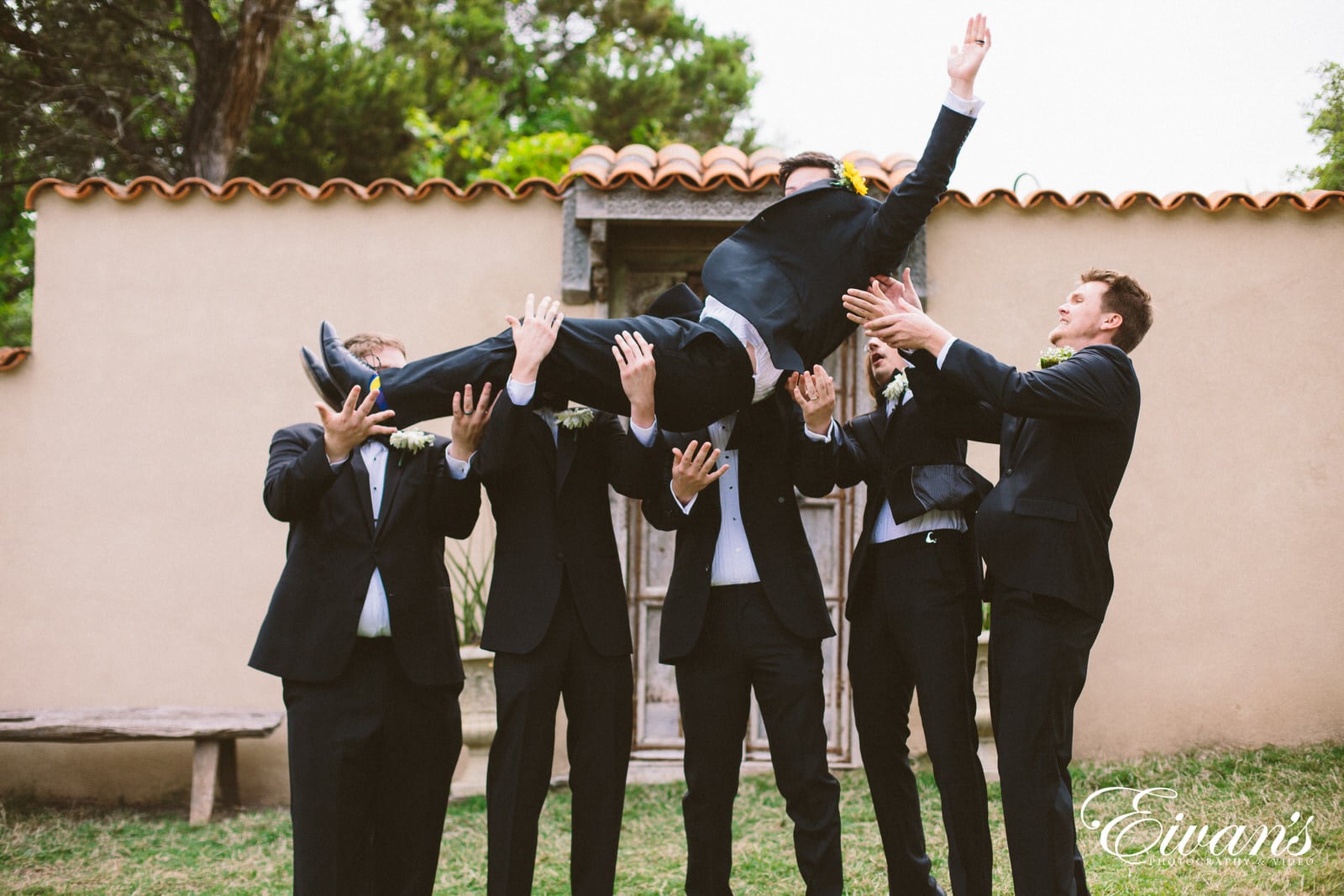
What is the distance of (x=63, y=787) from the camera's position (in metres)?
5.28

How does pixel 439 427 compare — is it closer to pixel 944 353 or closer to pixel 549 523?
pixel 549 523

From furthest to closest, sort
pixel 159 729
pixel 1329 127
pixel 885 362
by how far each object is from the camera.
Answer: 1. pixel 159 729
2. pixel 1329 127
3. pixel 885 362

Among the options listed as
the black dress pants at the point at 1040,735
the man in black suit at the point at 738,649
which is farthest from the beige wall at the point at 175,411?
the black dress pants at the point at 1040,735

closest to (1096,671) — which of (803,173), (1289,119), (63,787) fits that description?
(1289,119)

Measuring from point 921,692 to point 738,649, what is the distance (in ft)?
1.79

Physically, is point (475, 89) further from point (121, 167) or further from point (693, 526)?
point (693, 526)

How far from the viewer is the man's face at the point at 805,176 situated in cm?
322

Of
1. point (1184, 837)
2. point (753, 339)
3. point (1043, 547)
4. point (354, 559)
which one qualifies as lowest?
point (1184, 837)

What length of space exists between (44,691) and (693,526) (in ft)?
12.9

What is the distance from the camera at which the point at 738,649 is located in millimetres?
3002

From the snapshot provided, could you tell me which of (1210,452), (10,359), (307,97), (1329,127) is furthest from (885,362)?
(307,97)

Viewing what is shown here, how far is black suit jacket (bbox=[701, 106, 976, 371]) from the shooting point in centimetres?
300

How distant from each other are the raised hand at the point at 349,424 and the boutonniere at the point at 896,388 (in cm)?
151

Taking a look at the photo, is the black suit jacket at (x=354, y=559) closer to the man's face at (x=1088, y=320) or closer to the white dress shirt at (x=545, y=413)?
the white dress shirt at (x=545, y=413)
